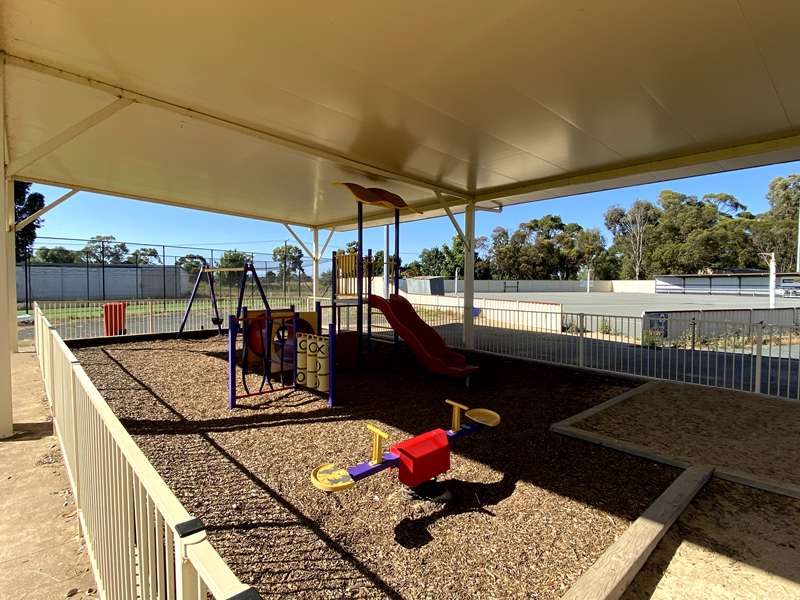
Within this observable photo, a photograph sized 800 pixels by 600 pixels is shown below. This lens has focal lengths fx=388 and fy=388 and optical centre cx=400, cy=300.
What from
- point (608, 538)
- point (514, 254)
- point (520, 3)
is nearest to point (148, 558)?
point (608, 538)

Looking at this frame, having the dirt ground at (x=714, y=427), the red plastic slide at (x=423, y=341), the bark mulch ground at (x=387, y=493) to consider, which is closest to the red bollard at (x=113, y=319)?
the bark mulch ground at (x=387, y=493)

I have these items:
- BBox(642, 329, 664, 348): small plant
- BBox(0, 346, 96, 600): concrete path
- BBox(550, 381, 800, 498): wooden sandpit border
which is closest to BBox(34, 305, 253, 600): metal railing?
BBox(0, 346, 96, 600): concrete path

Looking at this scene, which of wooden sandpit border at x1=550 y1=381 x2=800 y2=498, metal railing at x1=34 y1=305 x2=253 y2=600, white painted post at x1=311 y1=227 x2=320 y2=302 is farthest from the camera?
white painted post at x1=311 y1=227 x2=320 y2=302

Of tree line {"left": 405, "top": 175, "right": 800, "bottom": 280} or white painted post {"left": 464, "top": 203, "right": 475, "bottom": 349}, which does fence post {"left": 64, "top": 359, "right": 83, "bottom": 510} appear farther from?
tree line {"left": 405, "top": 175, "right": 800, "bottom": 280}

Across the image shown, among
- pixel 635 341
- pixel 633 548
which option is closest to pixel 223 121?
pixel 633 548

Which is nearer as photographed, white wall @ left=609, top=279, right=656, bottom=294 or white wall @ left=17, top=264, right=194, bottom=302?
white wall @ left=17, top=264, right=194, bottom=302

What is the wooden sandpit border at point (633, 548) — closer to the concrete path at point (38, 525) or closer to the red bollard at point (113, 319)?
the concrete path at point (38, 525)

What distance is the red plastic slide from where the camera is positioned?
6.66 metres

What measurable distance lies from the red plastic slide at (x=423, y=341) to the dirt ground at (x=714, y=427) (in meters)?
2.30

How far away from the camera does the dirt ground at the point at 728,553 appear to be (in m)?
2.26

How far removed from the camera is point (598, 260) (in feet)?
180

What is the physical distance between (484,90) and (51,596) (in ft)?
17.6

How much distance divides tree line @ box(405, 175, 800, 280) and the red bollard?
3938 centimetres

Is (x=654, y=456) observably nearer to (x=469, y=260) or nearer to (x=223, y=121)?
(x=469, y=260)
